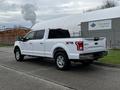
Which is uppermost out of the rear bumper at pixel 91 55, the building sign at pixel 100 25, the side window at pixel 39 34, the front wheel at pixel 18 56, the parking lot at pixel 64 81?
the building sign at pixel 100 25

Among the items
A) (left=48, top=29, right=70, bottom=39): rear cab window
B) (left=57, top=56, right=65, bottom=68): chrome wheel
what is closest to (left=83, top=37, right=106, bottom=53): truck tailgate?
(left=57, top=56, right=65, bottom=68): chrome wheel

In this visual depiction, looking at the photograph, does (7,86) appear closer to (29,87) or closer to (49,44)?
(29,87)

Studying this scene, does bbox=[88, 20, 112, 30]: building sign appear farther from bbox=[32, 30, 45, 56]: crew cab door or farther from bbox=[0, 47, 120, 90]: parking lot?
bbox=[0, 47, 120, 90]: parking lot

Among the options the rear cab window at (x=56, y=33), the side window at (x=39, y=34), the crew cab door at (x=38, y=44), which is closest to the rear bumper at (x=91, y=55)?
the rear cab window at (x=56, y=33)

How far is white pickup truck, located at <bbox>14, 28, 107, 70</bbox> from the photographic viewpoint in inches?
387

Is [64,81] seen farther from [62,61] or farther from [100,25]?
[100,25]

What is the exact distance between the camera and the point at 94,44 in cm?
1027

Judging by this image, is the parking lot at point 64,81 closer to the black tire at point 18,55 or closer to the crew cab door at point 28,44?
the crew cab door at point 28,44

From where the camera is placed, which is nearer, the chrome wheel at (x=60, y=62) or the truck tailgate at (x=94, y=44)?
the truck tailgate at (x=94, y=44)

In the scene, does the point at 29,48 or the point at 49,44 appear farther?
the point at 29,48

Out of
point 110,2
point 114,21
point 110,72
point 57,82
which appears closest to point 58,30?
point 110,72

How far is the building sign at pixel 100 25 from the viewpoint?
2397cm

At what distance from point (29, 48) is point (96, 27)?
43.9 ft

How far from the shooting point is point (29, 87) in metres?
7.39
